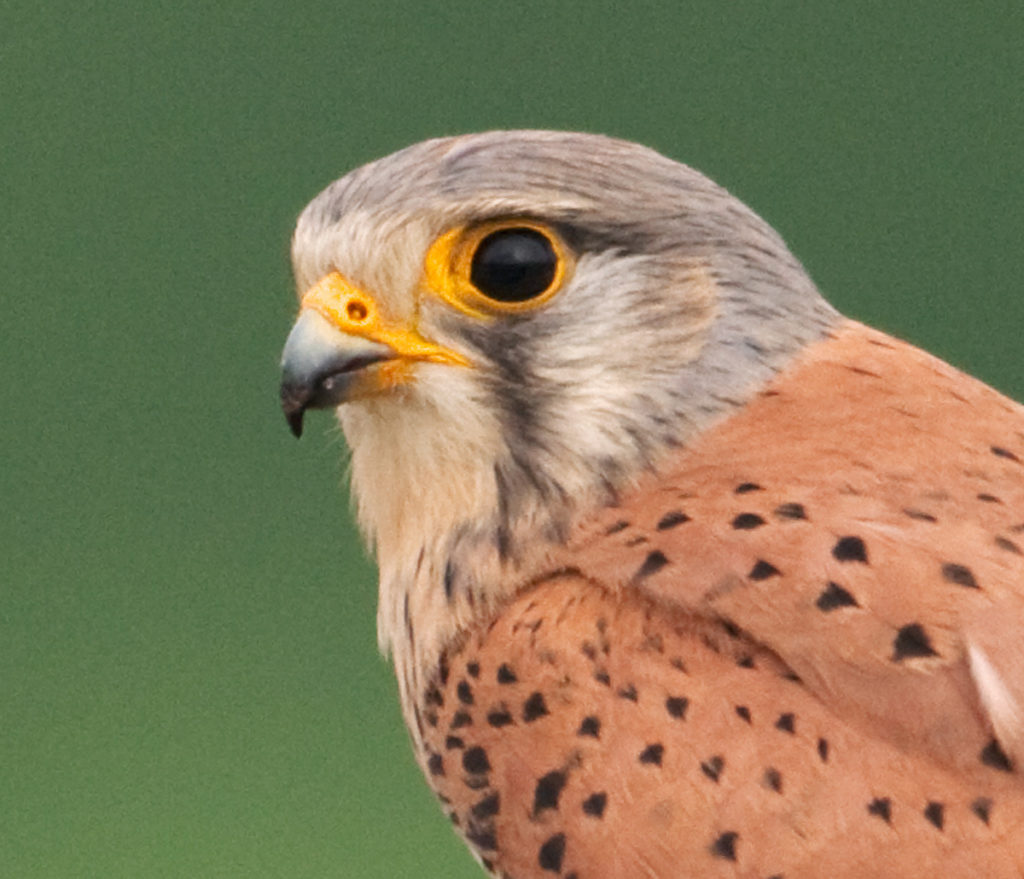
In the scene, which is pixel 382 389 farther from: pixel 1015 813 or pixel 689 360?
pixel 1015 813

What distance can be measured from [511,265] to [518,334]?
2.9 inches

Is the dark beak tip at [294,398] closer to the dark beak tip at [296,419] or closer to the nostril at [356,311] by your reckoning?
the dark beak tip at [296,419]

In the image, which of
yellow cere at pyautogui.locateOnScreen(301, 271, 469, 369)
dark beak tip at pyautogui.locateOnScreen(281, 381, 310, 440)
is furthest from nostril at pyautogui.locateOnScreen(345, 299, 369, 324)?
dark beak tip at pyautogui.locateOnScreen(281, 381, 310, 440)

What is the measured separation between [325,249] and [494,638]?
48cm

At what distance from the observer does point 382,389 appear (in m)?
2.28

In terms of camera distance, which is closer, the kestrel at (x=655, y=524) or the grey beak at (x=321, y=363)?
the kestrel at (x=655, y=524)

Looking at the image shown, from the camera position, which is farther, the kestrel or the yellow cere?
the yellow cere

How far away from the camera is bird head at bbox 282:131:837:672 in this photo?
2254mm

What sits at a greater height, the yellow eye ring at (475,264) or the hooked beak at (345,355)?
the yellow eye ring at (475,264)

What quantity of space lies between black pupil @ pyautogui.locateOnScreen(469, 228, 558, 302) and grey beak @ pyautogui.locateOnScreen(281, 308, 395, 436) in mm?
130

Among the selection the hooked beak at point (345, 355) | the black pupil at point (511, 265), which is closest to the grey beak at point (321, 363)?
the hooked beak at point (345, 355)

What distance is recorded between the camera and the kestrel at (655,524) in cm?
188

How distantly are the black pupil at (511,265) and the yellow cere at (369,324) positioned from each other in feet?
0.28

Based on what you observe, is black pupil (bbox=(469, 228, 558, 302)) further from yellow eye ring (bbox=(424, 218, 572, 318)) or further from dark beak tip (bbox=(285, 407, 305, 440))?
dark beak tip (bbox=(285, 407, 305, 440))
